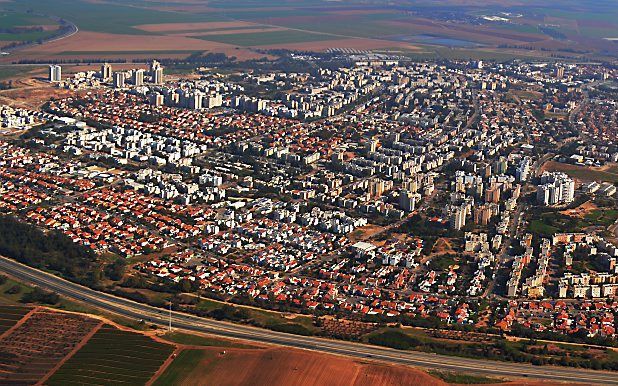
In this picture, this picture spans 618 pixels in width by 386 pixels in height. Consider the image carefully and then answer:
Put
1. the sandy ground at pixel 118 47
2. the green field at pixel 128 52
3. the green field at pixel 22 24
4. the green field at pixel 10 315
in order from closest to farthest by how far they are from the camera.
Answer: the green field at pixel 10 315 → the sandy ground at pixel 118 47 → the green field at pixel 128 52 → the green field at pixel 22 24

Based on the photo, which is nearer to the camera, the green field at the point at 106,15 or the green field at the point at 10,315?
the green field at the point at 10,315

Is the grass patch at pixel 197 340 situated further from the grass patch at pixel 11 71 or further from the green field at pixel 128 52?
the green field at pixel 128 52

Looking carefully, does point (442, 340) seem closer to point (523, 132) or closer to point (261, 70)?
point (523, 132)

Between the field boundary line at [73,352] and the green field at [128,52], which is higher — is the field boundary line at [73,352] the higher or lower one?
the lower one

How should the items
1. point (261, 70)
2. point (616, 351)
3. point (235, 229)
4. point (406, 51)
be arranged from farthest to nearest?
point (406, 51) → point (261, 70) → point (235, 229) → point (616, 351)

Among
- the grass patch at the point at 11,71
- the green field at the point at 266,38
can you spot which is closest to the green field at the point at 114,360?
the grass patch at the point at 11,71

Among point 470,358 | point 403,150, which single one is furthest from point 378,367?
point 403,150

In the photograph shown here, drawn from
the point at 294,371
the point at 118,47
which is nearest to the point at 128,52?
the point at 118,47
